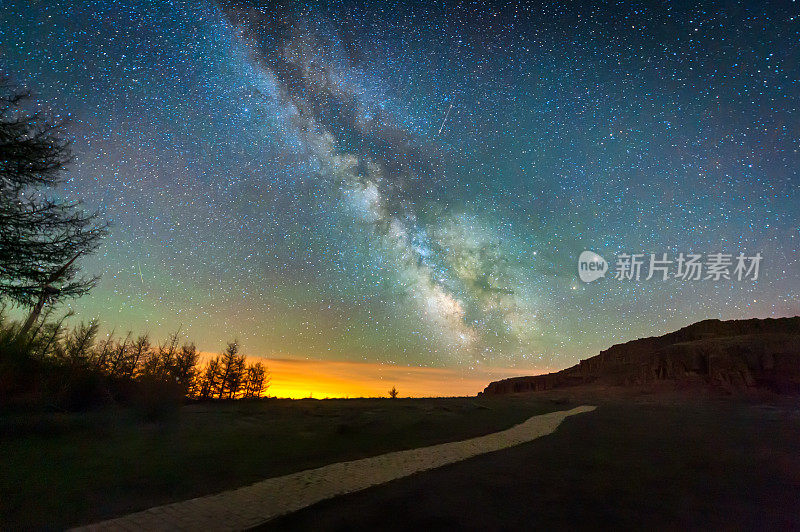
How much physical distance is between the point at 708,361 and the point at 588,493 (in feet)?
221

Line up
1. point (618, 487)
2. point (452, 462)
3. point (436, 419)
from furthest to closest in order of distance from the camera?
point (436, 419)
point (452, 462)
point (618, 487)

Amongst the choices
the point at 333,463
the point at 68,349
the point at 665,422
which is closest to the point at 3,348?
the point at 68,349

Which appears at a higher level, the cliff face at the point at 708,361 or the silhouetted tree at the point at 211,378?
the cliff face at the point at 708,361

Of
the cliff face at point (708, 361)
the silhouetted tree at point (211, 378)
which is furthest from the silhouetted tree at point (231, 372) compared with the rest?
the cliff face at point (708, 361)

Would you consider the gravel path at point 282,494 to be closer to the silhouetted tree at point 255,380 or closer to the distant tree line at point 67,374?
the distant tree line at point 67,374

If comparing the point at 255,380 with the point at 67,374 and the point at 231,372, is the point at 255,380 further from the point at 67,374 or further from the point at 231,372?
the point at 67,374

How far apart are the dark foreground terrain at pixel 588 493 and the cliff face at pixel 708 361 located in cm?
5230

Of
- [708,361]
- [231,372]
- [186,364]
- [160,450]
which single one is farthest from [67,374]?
[708,361]

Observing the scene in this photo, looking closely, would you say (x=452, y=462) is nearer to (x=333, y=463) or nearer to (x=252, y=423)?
(x=333, y=463)

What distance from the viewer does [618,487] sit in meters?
9.23

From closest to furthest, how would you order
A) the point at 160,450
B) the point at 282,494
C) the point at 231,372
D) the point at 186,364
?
the point at 282,494 → the point at 160,450 → the point at 186,364 → the point at 231,372

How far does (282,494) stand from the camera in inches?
325

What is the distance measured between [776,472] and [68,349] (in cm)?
2944

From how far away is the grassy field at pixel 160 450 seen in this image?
284 inches
